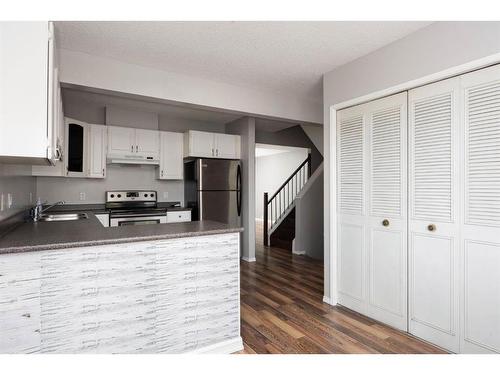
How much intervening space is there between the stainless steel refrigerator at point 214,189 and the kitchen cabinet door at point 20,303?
10.0ft

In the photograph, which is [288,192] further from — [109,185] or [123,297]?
[123,297]

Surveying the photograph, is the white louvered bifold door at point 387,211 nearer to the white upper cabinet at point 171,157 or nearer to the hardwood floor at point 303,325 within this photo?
the hardwood floor at point 303,325

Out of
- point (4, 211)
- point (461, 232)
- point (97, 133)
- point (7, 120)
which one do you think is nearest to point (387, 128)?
point (461, 232)

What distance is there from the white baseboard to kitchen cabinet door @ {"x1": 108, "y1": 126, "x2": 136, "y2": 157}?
124 inches

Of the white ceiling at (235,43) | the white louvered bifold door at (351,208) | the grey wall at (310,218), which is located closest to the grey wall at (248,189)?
the grey wall at (310,218)

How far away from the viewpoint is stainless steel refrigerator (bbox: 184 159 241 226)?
4.67m

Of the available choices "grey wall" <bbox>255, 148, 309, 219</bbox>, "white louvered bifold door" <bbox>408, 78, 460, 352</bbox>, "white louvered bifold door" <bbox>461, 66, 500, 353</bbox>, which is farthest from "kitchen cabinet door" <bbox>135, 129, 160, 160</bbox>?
"grey wall" <bbox>255, 148, 309, 219</bbox>

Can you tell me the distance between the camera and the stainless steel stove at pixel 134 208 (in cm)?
396

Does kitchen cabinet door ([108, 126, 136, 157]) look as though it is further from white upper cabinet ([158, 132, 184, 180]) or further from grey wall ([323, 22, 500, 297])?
grey wall ([323, 22, 500, 297])

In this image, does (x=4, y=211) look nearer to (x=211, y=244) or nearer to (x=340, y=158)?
(x=211, y=244)

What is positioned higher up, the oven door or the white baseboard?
the oven door

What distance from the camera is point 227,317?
86.5 inches

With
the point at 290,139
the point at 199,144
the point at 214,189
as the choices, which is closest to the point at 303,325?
the point at 214,189

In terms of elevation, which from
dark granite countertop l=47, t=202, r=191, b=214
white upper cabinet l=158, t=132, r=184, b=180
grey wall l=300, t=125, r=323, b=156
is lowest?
dark granite countertop l=47, t=202, r=191, b=214
